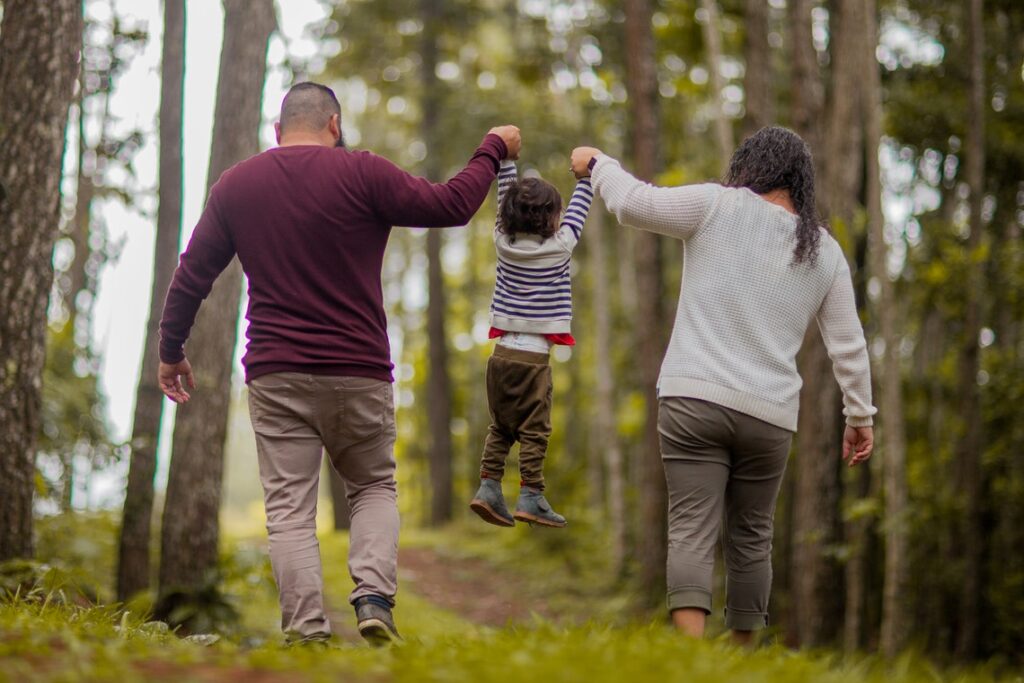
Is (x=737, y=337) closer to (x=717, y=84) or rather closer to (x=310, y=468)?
(x=310, y=468)

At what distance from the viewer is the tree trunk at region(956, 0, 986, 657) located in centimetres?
1148

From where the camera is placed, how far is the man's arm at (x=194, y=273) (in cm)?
474

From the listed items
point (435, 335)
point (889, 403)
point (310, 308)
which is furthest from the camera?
point (435, 335)

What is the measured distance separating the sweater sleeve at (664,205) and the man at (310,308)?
2.14 feet

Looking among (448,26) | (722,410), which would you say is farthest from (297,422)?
(448,26)

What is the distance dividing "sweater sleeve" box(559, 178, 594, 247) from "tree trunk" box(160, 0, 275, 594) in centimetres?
460

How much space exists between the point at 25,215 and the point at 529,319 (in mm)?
3417

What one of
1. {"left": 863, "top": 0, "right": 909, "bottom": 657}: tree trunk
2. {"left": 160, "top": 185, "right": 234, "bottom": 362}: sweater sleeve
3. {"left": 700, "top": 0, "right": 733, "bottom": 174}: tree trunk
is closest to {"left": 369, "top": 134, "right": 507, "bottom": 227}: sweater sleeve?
{"left": 160, "top": 185, "right": 234, "bottom": 362}: sweater sleeve

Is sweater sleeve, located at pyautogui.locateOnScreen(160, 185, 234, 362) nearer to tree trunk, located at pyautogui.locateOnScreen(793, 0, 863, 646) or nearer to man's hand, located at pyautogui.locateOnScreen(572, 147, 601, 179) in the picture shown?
man's hand, located at pyautogui.locateOnScreen(572, 147, 601, 179)

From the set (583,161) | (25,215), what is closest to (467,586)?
(25,215)

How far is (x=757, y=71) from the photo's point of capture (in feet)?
41.4

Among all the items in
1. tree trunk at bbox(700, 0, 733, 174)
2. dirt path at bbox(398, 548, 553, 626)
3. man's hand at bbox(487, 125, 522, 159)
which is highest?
tree trunk at bbox(700, 0, 733, 174)

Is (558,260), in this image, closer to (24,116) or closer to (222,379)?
(24,116)

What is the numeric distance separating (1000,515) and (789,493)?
Answer: 2519mm
